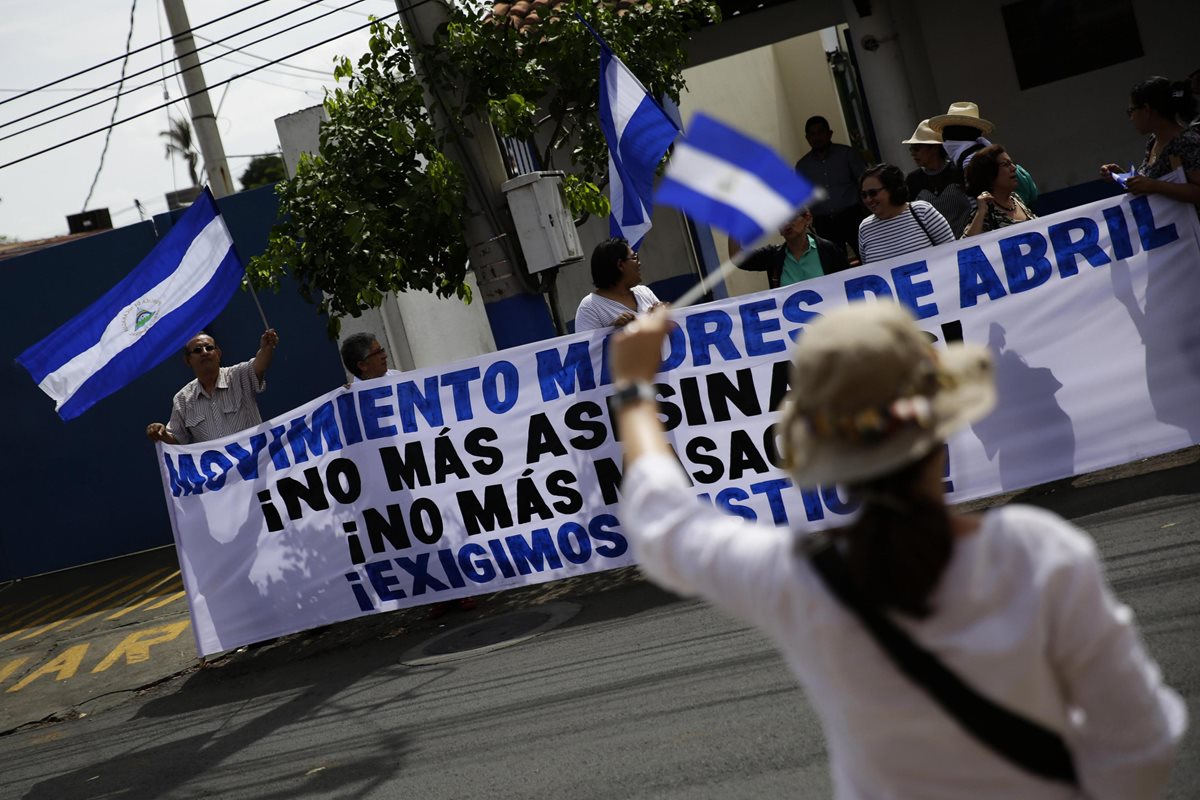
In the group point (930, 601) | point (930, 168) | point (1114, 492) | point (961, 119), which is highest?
point (961, 119)

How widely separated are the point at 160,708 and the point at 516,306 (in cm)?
394

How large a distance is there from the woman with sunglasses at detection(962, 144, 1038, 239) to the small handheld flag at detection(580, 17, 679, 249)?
190cm

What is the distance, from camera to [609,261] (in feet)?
25.2

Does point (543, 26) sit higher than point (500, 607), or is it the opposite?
point (543, 26)

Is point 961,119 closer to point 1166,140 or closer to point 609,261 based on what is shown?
point 1166,140

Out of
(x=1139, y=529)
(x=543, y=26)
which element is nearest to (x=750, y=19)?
(x=543, y=26)

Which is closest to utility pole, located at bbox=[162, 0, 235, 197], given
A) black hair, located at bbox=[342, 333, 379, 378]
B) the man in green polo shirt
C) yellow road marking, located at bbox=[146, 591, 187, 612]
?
yellow road marking, located at bbox=[146, 591, 187, 612]

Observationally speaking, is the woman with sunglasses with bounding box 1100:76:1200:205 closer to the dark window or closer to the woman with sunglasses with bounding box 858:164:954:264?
the woman with sunglasses with bounding box 858:164:954:264

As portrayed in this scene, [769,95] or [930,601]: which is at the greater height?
[769,95]

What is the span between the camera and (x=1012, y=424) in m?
7.29

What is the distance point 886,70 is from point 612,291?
7.00 metres

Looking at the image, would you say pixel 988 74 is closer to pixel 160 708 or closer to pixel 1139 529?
pixel 1139 529

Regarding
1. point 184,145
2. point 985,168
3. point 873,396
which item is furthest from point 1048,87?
point 184,145

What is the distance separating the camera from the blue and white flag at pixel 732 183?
2.27m
